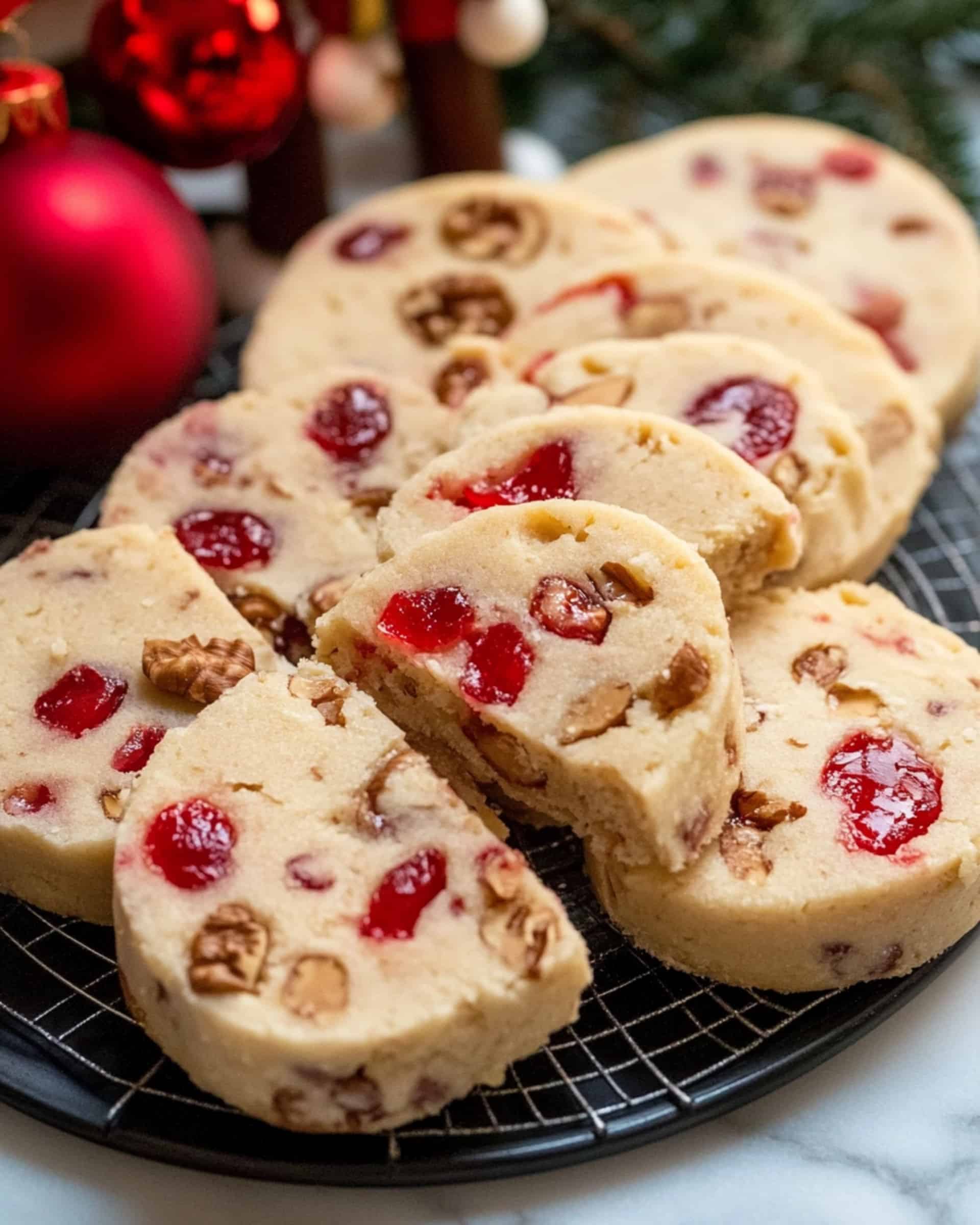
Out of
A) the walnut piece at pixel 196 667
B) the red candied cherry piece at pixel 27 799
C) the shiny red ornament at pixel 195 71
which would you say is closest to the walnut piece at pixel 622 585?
the walnut piece at pixel 196 667

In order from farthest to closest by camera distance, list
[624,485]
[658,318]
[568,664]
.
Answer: [658,318] → [624,485] → [568,664]

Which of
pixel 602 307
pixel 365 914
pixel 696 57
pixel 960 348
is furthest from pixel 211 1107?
pixel 696 57

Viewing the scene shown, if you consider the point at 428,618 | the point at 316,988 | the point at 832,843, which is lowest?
the point at 832,843

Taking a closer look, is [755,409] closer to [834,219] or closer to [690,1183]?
[834,219]

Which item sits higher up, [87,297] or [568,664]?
[87,297]

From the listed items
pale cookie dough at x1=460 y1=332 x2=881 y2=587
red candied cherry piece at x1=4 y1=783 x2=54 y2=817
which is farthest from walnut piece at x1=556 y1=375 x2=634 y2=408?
red candied cherry piece at x1=4 y1=783 x2=54 y2=817

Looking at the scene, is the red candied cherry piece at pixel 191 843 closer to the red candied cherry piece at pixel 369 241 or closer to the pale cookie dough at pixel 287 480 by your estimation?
the pale cookie dough at pixel 287 480

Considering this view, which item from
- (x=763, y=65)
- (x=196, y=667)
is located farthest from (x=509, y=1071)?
(x=763, y=65)
